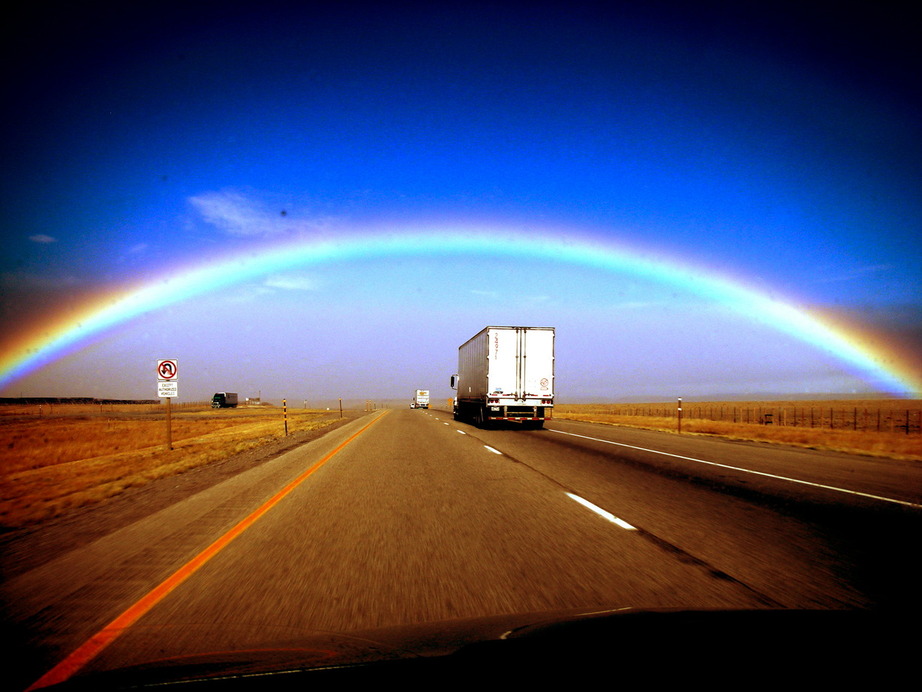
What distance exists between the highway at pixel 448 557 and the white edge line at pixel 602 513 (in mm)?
44

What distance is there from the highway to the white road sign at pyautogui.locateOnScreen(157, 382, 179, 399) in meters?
8.81

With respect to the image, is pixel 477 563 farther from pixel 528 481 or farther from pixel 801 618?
pixel 528 481

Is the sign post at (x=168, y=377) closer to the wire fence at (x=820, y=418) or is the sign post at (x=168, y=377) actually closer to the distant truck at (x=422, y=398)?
the wire fence at (x=820, y=418)

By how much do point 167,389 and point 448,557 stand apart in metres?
15.1

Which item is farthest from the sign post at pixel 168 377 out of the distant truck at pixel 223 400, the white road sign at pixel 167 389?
the distant truck at pixel 223 400

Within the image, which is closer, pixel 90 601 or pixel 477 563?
pixel 90 601

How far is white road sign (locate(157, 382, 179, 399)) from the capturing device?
1664 cm

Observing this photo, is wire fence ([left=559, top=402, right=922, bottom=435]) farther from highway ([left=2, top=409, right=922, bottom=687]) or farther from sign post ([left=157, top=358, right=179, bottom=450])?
sign post ([left=157, top=358, right=179, bottom=450])

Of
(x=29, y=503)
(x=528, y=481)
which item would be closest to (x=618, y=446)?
(x=528, y=481)

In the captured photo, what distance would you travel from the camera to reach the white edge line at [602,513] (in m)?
5.97

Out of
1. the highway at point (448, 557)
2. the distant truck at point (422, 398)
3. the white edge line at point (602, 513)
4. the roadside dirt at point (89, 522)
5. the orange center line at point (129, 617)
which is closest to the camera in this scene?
the orange center line at point (129, 617)

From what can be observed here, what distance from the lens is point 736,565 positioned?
14.8ft

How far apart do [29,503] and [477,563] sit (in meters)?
8.26

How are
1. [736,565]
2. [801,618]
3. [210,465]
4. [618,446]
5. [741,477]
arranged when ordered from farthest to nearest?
[618,446]
[210,465]
[741,477]
[736,565]
[801,618]
